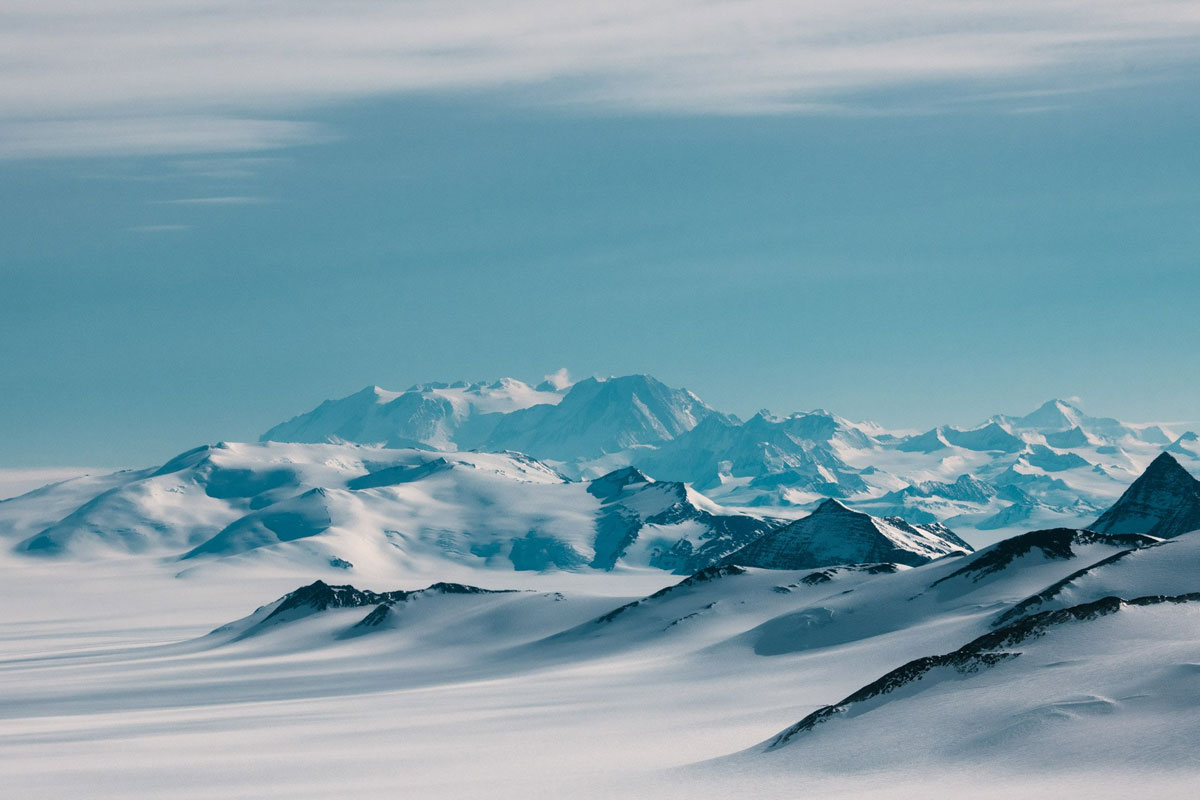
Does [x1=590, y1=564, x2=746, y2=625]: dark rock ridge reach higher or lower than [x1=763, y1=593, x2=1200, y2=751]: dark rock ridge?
higher

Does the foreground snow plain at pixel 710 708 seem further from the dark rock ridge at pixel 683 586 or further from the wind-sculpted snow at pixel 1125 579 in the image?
the dark rock ridge at pixel 683 586

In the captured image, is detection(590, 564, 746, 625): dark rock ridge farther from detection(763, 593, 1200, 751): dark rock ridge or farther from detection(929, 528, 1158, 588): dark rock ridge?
detection(763, 593, 1200, 751): dark rock ridge

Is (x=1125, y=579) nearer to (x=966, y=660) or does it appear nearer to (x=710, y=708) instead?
(x=710, y=708)

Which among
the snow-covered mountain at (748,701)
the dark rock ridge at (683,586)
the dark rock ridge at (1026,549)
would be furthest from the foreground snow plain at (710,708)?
Result: the dark rock ridge at (683,586)

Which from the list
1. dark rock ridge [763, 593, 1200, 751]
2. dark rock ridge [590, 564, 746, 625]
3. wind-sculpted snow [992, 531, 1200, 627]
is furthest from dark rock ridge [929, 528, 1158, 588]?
dark rock ridge [763, 593, 1200, 751]

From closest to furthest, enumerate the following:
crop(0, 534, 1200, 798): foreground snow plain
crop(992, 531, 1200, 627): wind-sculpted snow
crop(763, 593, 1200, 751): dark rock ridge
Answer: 1. crop(0, 534, 1200, 798): foreground snow plain
2. crop(763, 593, 1200, 751): dark rock ridge
3. crop(992, 531, 1200, 627): wind-sculpted snow

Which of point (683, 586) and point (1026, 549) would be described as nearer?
point (1026, 549)

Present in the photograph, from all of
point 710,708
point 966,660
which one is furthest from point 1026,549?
point 966,660
